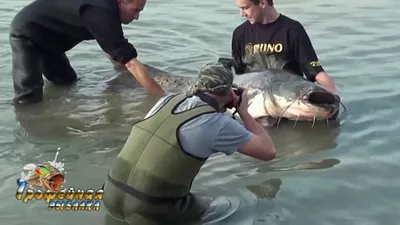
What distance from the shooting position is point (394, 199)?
4953mm

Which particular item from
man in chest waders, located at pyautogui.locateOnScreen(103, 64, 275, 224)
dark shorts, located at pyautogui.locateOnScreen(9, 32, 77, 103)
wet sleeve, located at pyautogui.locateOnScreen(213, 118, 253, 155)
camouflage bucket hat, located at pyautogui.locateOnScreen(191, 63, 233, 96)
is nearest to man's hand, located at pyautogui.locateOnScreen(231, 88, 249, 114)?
man in chest waders, located at pyautogui.locateOnScreen(103, 64, 275, 224)

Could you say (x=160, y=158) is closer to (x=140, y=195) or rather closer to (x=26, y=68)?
(x=140, y=195)

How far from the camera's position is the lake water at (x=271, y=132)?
15.9 ft

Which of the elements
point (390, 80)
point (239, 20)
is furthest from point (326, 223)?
point (239, 20)

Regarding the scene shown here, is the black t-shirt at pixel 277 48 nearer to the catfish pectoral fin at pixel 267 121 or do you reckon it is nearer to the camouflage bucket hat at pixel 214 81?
the catfish pectoral fin at pixel 267 121

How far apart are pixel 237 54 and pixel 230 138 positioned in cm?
300

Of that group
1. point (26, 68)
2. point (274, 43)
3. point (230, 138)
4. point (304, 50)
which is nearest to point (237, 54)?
point (274, 43)

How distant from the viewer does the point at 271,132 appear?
253 inches

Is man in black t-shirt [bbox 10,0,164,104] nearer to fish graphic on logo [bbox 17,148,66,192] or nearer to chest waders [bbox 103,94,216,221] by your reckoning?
fish graphic on logo [bbox 17,148,66,192]

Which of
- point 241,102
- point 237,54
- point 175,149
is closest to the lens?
point 175,149

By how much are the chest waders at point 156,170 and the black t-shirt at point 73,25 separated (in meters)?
2.39

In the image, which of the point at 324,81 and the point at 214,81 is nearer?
the point at 214,81

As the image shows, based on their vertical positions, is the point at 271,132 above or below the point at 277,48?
below

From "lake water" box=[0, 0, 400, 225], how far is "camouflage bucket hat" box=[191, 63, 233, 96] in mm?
935
